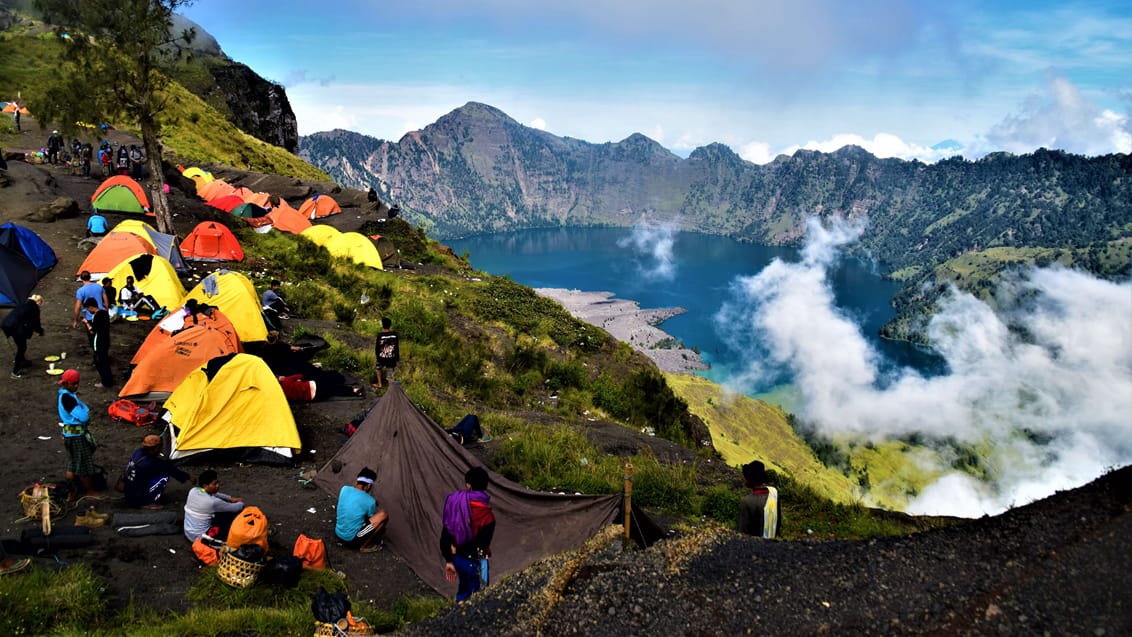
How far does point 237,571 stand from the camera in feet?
28.2

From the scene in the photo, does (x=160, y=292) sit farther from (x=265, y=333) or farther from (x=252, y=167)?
(x=252, y=167)

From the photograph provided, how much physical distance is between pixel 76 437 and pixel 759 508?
11.0 m

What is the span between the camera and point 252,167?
6191 cm

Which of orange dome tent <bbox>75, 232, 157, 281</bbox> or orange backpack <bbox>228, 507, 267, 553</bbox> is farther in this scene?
orange dome tent <bbox>75, 232, 157, 281</bbox>

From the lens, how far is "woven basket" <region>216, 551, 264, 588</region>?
8562mm

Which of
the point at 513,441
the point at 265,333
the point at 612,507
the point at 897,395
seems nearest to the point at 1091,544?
the point at 612,507

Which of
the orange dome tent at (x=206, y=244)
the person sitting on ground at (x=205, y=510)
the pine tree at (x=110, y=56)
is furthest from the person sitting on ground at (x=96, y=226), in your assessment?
the person sitting on ground at (x=205, y=510)

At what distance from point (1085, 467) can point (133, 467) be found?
7914 inches

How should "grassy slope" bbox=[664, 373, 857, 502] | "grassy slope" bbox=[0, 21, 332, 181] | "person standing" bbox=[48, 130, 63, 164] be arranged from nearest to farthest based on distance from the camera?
"person standing" bbox=[48, 130, 63, 164], "grassy slope" bbox=[0, 21, 332, 181], "grassy slope" bbox=[664, 373, 857, 502]

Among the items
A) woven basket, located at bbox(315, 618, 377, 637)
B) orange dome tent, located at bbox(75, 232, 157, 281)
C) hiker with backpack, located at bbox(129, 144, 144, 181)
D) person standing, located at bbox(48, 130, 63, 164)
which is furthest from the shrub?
person standing, located at bbox(48, 130, 63, 164)

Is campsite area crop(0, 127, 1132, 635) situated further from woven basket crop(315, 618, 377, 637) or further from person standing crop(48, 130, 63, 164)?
person standing crop(48, 130, 63, 164)

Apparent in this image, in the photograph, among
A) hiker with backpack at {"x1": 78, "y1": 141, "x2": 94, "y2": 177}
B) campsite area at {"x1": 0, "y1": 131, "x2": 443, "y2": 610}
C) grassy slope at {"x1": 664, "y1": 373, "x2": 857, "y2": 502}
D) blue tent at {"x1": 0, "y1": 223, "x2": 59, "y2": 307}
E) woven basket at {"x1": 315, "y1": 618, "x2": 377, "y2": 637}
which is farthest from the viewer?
grassy slope at {"x1": 664, "y1": 373, "x2": 857, "y2": 502}

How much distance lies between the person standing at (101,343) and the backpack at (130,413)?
4.13ft

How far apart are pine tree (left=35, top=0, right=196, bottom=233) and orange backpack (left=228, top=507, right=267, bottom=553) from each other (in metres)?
21.4
